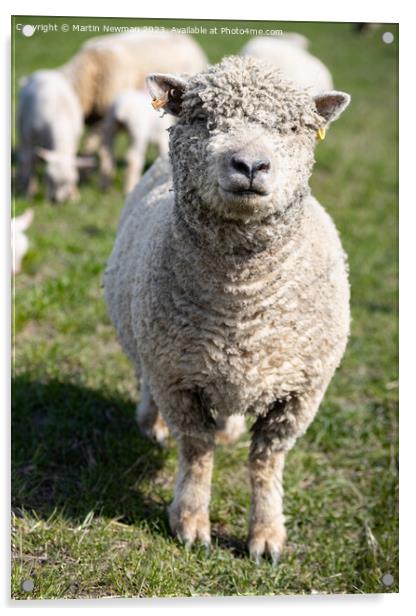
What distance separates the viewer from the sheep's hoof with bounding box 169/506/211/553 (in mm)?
2838

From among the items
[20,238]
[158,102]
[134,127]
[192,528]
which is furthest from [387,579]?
[134,127]

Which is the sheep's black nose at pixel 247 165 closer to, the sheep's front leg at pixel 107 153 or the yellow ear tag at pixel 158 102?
the yellow ear tag at pixel 158 102

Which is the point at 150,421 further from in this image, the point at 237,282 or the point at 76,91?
the point at 76,91

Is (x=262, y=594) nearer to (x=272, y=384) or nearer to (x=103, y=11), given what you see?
(x=272, y=384)

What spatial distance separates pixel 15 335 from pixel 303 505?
141 cm

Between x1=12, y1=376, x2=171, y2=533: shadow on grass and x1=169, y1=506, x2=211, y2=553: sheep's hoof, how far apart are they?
0.09 m

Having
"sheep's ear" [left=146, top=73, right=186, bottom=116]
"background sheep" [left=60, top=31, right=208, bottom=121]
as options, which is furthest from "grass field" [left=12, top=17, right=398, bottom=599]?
"background sheep" [left=60, top=31, right=208, bottom=121]

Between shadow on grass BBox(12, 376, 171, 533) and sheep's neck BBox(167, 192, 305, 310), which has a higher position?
sheep's neck BBox(167, 192, 305, 310)

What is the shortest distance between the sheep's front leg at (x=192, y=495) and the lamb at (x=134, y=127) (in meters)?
3.22

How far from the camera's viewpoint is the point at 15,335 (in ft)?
12.0

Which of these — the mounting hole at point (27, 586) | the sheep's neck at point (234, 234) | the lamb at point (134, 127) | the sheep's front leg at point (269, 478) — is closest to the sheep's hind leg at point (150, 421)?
the sheep's front leg at point (269, 478)

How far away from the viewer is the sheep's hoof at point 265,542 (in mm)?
2840

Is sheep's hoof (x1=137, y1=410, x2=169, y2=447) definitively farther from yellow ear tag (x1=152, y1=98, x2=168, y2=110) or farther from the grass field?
yellow ear tag (x1=152, y1=98, x2=168, y2=110)

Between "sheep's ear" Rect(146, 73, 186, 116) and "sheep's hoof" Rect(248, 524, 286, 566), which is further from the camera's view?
"sheep's hoof" Rect(248, 524, 286, 566)
